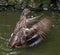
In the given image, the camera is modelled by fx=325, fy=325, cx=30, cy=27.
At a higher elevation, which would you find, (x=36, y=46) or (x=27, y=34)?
(x=27, y=34)

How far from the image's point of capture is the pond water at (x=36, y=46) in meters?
10.1

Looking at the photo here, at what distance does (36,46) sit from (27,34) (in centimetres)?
55

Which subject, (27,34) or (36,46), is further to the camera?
(36,46)

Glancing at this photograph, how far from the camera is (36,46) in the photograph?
416 inches

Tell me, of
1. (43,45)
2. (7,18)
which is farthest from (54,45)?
(7,18)

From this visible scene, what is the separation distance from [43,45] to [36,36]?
0.41 metres

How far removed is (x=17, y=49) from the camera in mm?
10281

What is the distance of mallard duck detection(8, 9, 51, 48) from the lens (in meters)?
10.3

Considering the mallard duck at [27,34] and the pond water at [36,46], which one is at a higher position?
the mallard duck at [27,34]

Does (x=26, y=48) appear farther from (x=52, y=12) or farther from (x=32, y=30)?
(x=52, y=12)

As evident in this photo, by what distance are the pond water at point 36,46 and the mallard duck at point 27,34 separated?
0.55 feet

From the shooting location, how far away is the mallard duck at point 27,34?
1027 cm

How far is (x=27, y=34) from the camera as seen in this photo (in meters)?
10.3

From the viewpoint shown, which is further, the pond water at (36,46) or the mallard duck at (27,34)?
the mallard duck at (27,34)
